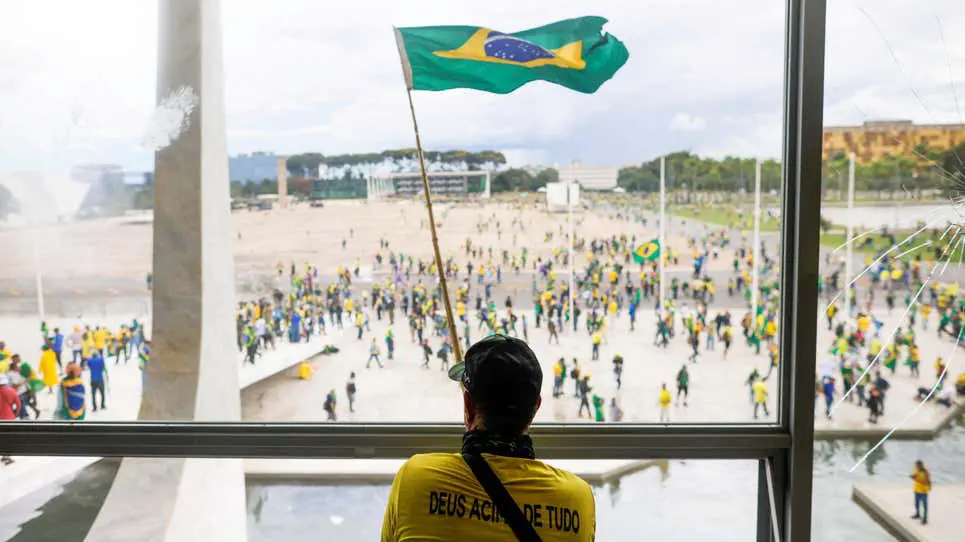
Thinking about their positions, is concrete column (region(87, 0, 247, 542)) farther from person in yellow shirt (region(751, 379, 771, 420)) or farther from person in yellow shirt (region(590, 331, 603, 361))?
person in yellow shirt (region(751, 379, 771, 420))

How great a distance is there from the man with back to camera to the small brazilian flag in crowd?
126 centimetres

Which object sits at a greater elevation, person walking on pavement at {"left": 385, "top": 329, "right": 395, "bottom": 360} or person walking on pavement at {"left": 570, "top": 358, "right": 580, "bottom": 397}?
person walking on pavement at {"left": 385, "top": 329, "right": 395, "bottom": 360}

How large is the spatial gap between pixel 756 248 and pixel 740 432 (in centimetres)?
56

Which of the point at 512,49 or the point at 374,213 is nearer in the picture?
the point at 512,49

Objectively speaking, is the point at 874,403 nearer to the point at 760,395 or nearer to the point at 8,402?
the point at 760,395

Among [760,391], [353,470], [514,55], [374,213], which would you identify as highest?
[514,55]

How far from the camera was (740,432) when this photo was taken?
227 centimetres

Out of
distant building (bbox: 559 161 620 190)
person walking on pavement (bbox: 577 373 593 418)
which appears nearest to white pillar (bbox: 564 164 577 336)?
distant building (bbox: 559 161 620 190)

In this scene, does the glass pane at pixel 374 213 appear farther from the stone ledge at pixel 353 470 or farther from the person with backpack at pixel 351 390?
the stone ledge at pixel 353 470

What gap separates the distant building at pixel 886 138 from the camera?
7.17ft

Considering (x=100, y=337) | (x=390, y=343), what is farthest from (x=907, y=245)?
(x=100, y=337)

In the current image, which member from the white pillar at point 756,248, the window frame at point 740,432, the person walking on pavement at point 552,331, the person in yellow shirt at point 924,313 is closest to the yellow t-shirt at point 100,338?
the window frame at point 740,432

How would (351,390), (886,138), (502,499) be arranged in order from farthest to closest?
(351,390)
(886,138)
(502,499)

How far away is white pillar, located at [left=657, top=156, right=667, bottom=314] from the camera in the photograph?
2314 mm
